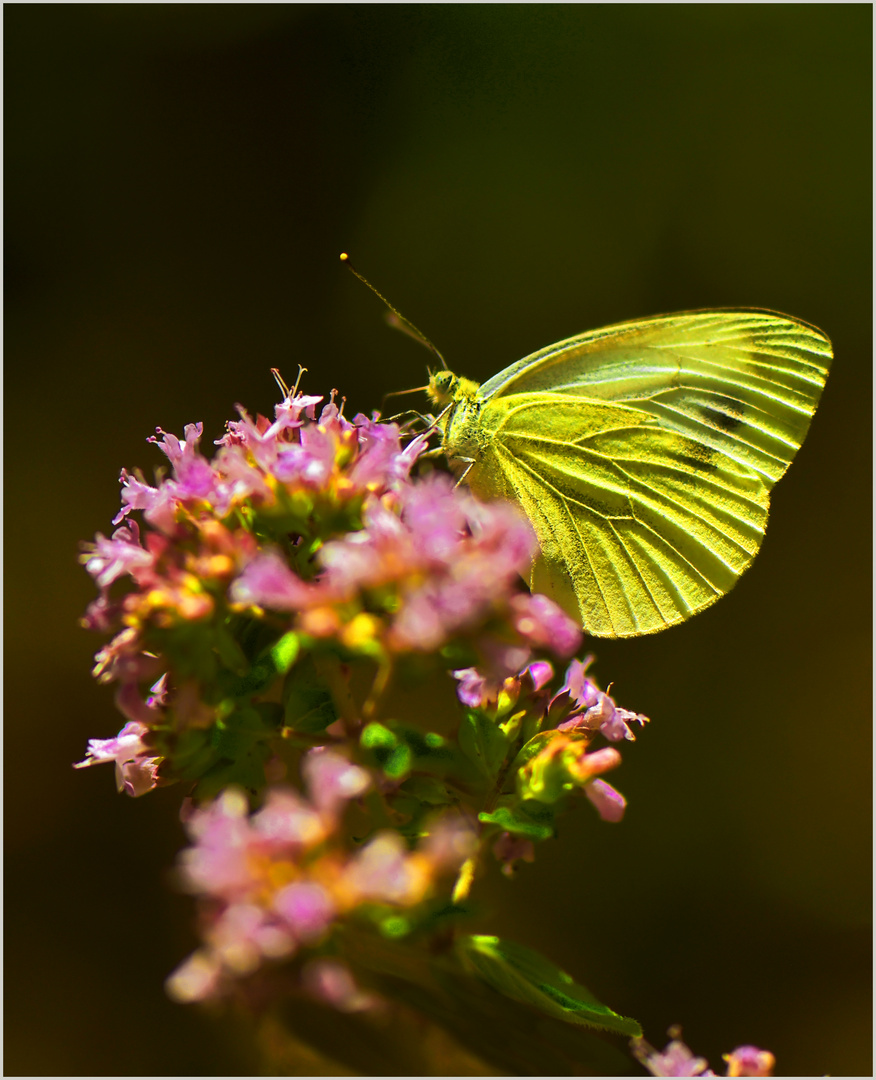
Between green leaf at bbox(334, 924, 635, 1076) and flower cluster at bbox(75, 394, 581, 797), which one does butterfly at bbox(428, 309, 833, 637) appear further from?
green leaf at bbox(334, 924, 635, 1076)

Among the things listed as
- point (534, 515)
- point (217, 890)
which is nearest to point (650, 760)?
point (534, 515)

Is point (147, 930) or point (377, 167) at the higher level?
point (377, 167)

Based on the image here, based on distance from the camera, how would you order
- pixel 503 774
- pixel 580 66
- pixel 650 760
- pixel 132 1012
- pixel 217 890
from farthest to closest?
Result: pixel 580 66 → pixel 650 760 → pixel 132 1012 → pixel 503 774 → pixel 217 890

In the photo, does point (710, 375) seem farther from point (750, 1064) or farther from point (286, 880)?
point (286, 880)

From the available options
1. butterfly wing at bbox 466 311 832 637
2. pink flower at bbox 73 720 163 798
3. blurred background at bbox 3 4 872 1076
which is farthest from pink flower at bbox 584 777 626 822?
blurred background at bbox 3 4 872 1076

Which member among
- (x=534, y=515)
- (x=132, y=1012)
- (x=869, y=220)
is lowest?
(x=132, y=1012)

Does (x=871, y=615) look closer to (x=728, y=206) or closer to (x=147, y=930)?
(x=728, y=206)

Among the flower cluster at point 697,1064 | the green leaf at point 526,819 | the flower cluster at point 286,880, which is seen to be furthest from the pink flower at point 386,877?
the flower cluster at point 697,1064
